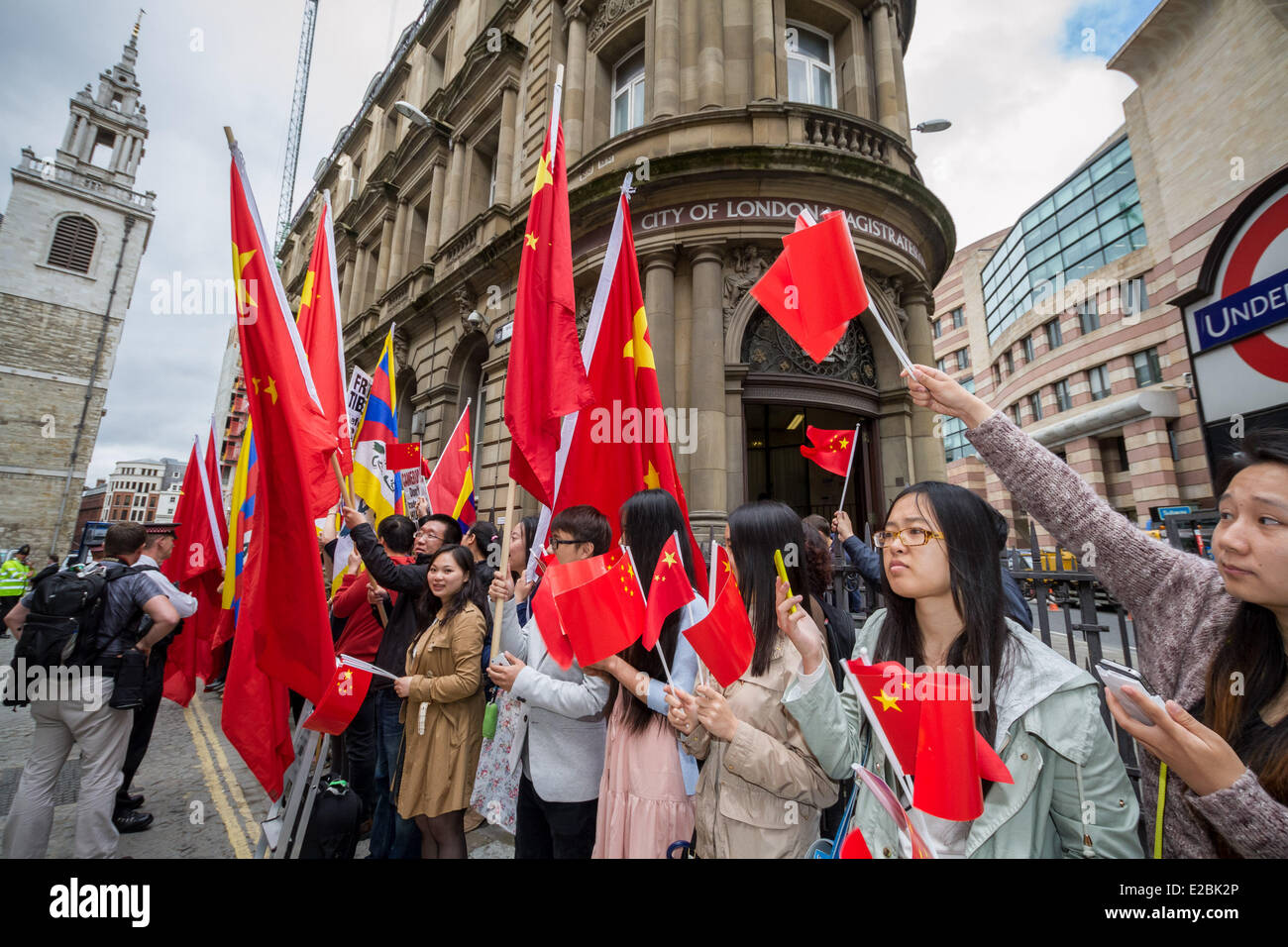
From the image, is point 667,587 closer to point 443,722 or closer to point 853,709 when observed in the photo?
point 853,709

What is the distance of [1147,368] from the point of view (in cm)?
2525

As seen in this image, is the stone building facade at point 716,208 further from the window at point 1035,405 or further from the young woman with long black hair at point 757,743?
the window at point 1035,405

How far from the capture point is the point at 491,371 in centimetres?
1120

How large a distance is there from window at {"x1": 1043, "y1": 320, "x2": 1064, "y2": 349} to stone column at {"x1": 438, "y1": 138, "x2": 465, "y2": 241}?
33.0m

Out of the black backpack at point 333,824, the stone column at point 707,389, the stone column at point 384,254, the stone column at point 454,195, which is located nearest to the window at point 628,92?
the stone column at point 707,389

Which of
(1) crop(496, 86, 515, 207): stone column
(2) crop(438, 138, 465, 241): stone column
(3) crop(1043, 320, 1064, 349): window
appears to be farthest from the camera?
(3) crop(1043, 320, 1064, 349): window

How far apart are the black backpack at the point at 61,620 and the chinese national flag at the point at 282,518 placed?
1360mm

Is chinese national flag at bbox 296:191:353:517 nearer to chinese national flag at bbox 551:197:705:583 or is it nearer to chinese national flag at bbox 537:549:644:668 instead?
chinese national flag at bbox 551:197:705:583

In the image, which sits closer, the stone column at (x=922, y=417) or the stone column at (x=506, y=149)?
the stone column at (x=922, y=417)

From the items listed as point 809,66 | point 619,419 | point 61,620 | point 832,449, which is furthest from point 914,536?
point 809,66

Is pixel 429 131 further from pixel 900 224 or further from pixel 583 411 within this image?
pixel 583 411

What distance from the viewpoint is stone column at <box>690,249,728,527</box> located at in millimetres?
7648

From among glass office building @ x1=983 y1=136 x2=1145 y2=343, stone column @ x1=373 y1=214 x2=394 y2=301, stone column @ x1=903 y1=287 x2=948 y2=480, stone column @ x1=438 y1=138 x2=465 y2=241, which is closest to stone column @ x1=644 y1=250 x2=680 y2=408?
stone column @ x1=903 y1=287 x2=948 y2=480

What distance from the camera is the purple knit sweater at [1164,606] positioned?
39.7 inches
